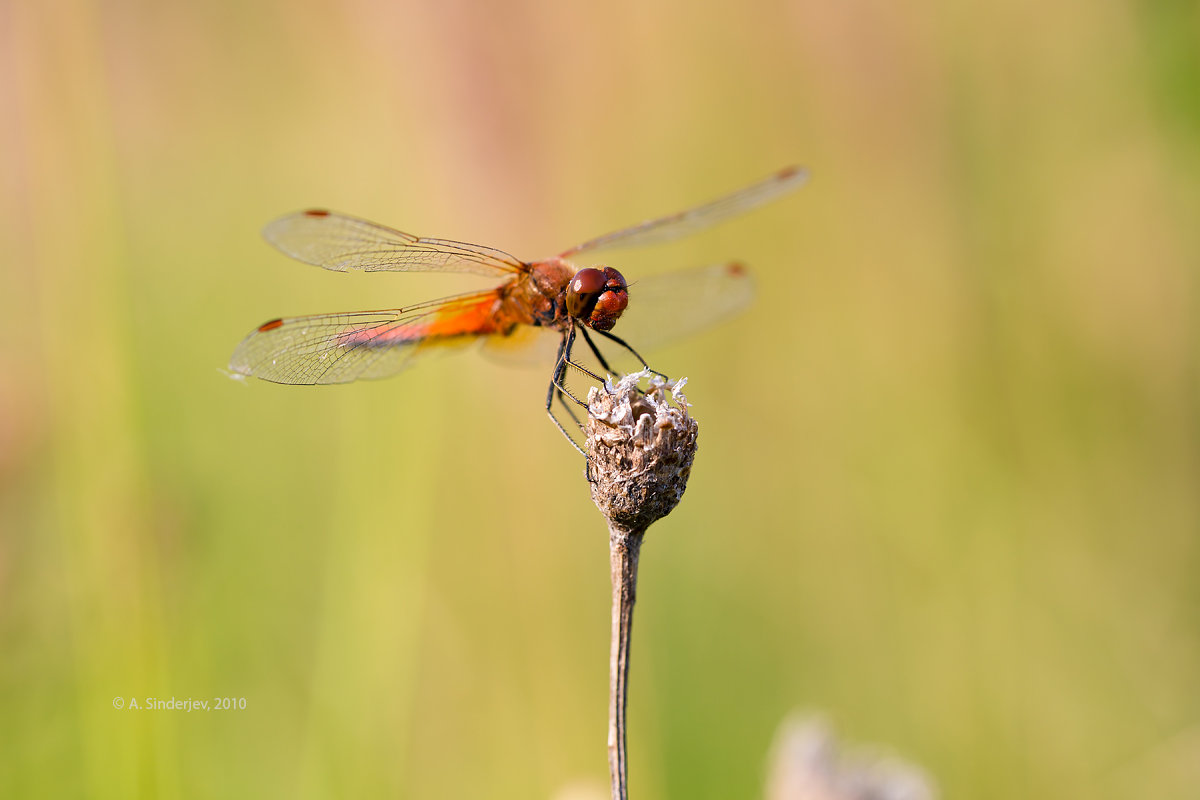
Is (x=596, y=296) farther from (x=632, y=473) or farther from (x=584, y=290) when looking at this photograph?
(x=632, y=473)

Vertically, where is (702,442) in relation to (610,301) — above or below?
below

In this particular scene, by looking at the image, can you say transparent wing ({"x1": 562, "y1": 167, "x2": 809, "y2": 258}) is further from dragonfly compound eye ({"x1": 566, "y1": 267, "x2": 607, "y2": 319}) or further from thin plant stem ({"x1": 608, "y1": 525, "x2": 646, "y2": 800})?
thin plant stem ({"x1": 608, "y1": 525, "x2": 646, "y2": 800})

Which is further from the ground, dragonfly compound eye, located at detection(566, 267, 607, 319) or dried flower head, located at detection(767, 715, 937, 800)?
dragonfly compound eye, located at detection(566, 267, 607, 319)

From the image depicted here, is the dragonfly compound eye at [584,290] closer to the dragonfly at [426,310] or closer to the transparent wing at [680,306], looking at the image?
the dragonfly at [426,310]

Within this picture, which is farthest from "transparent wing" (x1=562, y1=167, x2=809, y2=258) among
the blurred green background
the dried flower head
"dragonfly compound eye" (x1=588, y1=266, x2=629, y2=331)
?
the dried flower head

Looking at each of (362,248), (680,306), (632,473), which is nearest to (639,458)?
(632,473)

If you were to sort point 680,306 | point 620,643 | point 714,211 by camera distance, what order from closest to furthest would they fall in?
point 620,643
point 714,211
point 680,306

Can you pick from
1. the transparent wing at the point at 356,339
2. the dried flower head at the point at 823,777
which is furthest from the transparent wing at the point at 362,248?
the dried flower head at the point at 823,777
